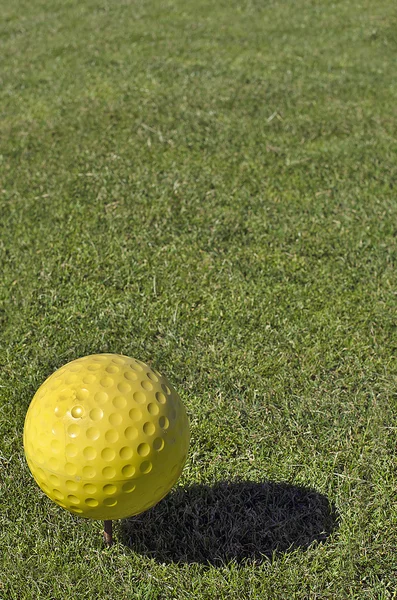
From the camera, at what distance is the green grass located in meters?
3.07

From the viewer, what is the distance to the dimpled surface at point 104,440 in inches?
104

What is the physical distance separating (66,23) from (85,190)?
5227mm

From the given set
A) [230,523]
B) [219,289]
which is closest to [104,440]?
[230,523]

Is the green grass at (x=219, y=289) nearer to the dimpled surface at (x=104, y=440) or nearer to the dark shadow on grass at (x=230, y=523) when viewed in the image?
the dark shadow on grass at (x=230, y=523)

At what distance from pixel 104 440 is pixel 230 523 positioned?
2.92ft

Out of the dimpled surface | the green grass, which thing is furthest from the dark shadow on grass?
the dimpled surface

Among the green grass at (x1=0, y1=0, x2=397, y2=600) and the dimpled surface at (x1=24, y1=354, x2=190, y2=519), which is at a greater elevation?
the dimpled surface at (x1=24, y1=354, x2=190, y2=519)

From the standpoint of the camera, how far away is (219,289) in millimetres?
4719

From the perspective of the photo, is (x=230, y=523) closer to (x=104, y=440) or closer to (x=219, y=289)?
(x=104, y=440)

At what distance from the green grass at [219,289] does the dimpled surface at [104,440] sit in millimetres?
476

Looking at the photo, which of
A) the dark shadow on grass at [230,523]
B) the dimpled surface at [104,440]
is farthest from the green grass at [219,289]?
the dimpled surface at [104,440]

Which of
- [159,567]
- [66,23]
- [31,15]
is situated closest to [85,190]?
[159,567]

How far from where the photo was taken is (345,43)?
9117 millimetres

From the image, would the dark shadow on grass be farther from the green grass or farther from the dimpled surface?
the dimpled surface
